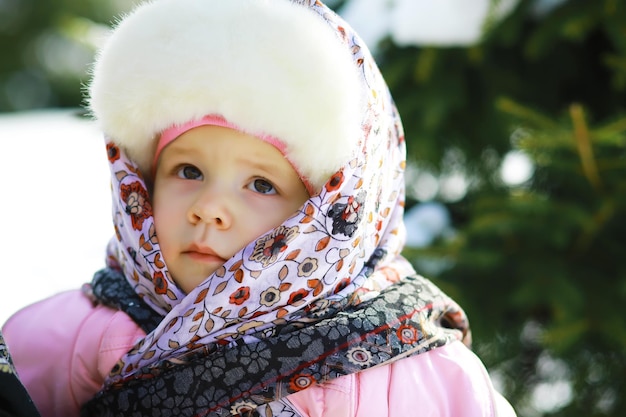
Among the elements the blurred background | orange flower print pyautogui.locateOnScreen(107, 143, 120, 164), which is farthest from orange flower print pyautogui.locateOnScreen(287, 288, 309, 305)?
the blurred background

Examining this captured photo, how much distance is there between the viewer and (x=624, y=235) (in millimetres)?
1918

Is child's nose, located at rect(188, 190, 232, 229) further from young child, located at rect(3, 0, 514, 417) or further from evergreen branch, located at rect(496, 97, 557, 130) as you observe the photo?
evergreen branch, located at rect(496, 97, 557, 130)

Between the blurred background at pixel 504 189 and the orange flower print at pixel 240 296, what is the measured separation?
0.62 metres

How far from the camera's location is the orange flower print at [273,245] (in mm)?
1154

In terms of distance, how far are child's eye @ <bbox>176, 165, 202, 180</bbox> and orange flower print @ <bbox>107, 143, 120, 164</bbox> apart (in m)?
0.12

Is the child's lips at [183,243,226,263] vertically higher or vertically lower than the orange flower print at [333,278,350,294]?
higher

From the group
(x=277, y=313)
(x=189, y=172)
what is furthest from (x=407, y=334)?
(x=189, y=172)

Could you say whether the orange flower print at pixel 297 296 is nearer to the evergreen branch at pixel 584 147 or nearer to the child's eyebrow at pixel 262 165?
the child's eyebrow at pixel 262 165

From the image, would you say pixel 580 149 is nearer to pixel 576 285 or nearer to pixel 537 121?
pixel 537 121

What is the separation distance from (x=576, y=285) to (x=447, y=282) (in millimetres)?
313

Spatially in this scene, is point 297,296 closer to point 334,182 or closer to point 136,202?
point 334,182

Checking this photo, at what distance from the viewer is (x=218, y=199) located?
45.4 inches

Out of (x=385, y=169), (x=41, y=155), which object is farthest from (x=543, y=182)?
(x=41, y=155)

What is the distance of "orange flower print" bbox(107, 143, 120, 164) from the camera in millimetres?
1291
